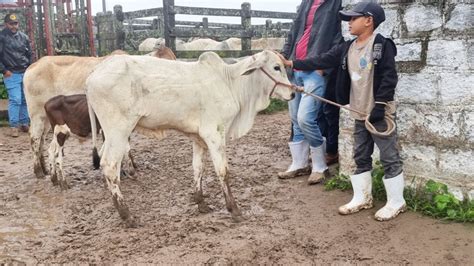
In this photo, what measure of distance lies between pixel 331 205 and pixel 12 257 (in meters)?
2.88

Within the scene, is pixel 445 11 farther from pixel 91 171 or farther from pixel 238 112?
pixel 91 171

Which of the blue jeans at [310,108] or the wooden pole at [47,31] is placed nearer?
the blue jeans at [310,108]

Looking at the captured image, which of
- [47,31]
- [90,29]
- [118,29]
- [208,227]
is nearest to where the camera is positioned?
[208,227]

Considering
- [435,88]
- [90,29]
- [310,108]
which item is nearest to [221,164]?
[310,108]

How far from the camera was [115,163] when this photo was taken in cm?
445

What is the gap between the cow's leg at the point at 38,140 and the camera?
6.34m

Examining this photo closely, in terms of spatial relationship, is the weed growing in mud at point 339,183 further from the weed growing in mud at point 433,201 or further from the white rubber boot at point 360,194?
the white rubber boot at point 360,194

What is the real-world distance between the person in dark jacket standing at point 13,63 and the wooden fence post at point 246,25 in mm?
5127

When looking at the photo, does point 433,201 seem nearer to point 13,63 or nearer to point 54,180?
point 54,180

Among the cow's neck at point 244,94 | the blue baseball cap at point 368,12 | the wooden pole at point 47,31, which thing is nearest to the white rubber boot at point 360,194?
the cow's neck at point 244,94

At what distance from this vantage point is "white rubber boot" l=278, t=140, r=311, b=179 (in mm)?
5777

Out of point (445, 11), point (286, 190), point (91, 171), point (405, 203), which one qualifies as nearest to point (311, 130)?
point (286, 190)

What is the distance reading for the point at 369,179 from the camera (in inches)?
180

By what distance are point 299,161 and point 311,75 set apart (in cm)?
107
